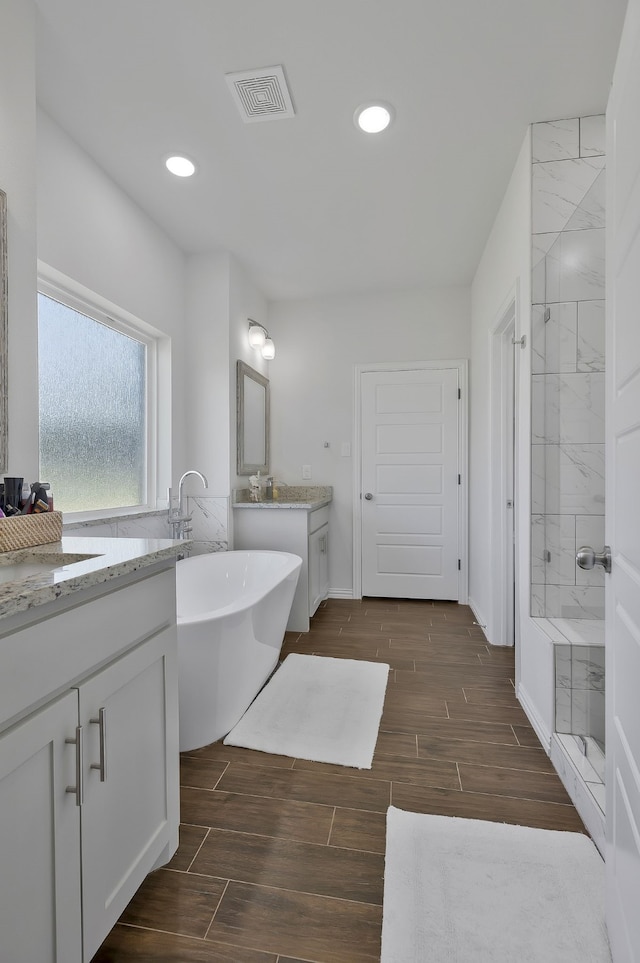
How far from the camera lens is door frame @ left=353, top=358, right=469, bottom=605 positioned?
3.96 m

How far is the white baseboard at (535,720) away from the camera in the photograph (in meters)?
1.90

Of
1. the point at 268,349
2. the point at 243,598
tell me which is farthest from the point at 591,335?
the point at 268,349

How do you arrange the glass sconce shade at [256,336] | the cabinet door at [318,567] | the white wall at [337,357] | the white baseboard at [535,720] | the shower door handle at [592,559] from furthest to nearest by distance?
the white wall at [337,357] < the glass sconce shade at [256,336] < the cabinet door at [318,567] < the white baseboard at [535,720] < the shower door handle at [592,559]

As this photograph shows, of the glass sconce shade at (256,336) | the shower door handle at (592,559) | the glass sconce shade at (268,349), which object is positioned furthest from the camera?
the glass sconce shade at (268,349)

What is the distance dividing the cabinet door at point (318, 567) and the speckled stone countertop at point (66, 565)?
2.21 metres

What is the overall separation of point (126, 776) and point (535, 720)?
172 centimetres

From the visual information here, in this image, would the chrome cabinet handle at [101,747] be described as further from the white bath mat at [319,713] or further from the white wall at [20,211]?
the white bath mat at [319,713]

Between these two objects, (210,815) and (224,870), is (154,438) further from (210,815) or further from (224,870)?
(224,870)

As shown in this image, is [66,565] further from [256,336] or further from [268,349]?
[268,349]

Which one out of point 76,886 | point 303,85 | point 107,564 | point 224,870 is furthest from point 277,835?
point 303,85

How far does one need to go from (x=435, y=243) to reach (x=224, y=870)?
3460 mm

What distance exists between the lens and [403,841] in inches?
56.3

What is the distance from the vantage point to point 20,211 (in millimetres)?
1524

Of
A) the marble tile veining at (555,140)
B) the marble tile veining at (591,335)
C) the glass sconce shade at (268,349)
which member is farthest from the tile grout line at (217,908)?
the glass sconce shade at (268,349)
